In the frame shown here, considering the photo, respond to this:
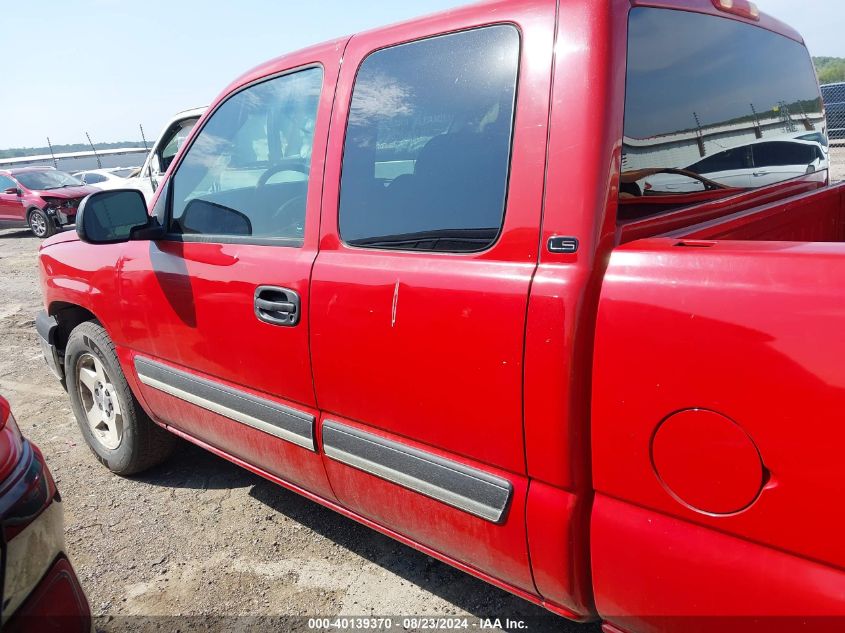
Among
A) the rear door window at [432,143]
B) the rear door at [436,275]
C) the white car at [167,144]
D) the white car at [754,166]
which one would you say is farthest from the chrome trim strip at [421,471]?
the white car at [167,144]

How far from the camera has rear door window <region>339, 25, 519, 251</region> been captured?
171cm

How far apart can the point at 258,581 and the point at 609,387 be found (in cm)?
187

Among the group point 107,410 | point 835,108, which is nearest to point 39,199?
point 107,410

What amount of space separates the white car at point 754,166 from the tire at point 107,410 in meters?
2.80

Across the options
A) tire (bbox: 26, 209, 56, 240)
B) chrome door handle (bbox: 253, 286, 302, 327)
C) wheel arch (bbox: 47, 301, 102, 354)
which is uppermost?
chrome door handle (bbox: 253, 286, 302, 327)

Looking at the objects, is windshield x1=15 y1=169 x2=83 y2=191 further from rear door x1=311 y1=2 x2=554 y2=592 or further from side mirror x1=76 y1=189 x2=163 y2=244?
rear door x1=311 y1=2 x2=554 y2=592

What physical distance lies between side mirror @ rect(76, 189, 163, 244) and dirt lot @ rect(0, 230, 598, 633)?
1.42 m

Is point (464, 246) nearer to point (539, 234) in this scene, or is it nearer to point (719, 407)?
point (539, 234)

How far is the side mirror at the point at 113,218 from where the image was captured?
274 cm

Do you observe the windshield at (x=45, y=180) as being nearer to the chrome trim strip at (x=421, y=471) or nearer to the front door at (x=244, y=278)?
the front door at (x=244, y=278)

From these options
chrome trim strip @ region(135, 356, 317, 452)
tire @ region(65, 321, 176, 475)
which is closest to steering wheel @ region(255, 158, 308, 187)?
chrome trim strip @ region(135, 356, 317, 452)

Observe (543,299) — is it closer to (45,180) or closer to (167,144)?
(167,144)

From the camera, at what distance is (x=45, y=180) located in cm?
1564

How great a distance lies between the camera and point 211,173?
2.73 m
